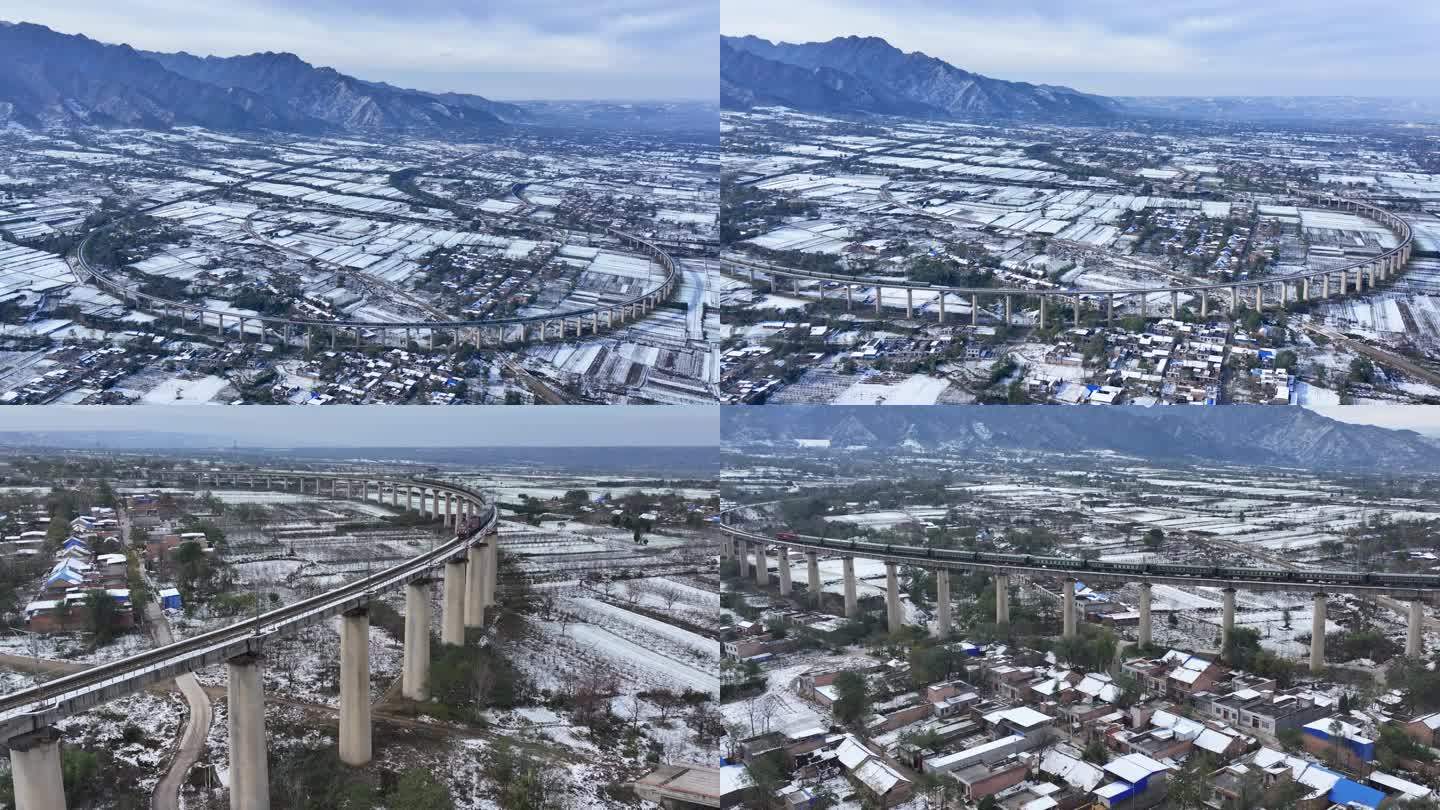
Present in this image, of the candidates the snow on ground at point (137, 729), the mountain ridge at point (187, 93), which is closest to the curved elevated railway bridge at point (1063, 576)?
the snow on ground at point (137, 729)

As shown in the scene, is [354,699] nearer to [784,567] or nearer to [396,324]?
[784,567]

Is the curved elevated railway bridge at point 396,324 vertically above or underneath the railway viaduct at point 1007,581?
above

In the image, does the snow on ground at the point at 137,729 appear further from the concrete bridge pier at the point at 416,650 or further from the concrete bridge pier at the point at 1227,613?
the concrete bridge pier at the point at 1227,613

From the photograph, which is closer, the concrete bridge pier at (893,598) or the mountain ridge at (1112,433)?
the concrete bridge pier at (893,598)

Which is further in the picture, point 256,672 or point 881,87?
point 881,87

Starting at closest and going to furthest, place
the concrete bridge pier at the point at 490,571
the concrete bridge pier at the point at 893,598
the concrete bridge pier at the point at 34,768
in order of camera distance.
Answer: the concrete bridge pier at the point at 34,768
the concrete bridge pier at the point at 893,598
the concrete bridge pier at the point at 490,571

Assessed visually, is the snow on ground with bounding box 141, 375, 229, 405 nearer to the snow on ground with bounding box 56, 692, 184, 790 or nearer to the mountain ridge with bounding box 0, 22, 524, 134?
the snow on ground with bounding box 56, 692, 184, 790

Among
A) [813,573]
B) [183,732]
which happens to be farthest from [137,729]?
[813,573]
